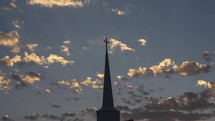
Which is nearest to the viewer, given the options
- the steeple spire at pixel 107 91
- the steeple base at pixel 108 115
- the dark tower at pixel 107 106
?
the steeple base at pixel 108 115

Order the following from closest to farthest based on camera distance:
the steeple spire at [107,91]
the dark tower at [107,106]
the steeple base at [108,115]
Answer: the steeple base at [108,115] → the dark tower at [107,106] → the steeple spire at [107,91]

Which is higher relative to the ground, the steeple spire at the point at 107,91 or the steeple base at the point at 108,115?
the steeple spire at the point at 107,91

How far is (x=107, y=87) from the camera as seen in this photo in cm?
10994

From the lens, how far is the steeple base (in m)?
107

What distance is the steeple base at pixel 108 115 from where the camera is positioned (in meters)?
107

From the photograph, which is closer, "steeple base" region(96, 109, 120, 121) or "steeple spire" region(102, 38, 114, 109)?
"steeple base" region(96, 109, 120, 121)

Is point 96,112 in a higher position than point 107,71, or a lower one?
lower

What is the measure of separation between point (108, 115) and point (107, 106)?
68.1 inches

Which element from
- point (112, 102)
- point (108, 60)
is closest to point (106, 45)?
point (108, 60)

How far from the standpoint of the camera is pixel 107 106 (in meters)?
108

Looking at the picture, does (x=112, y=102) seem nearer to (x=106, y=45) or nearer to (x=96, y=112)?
(x=96, y=112)

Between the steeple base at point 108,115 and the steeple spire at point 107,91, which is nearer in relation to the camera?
the steeple base at point 108,115

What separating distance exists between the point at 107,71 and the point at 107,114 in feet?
26.2

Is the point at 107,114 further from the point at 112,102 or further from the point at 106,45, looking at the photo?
the point at 106,45
